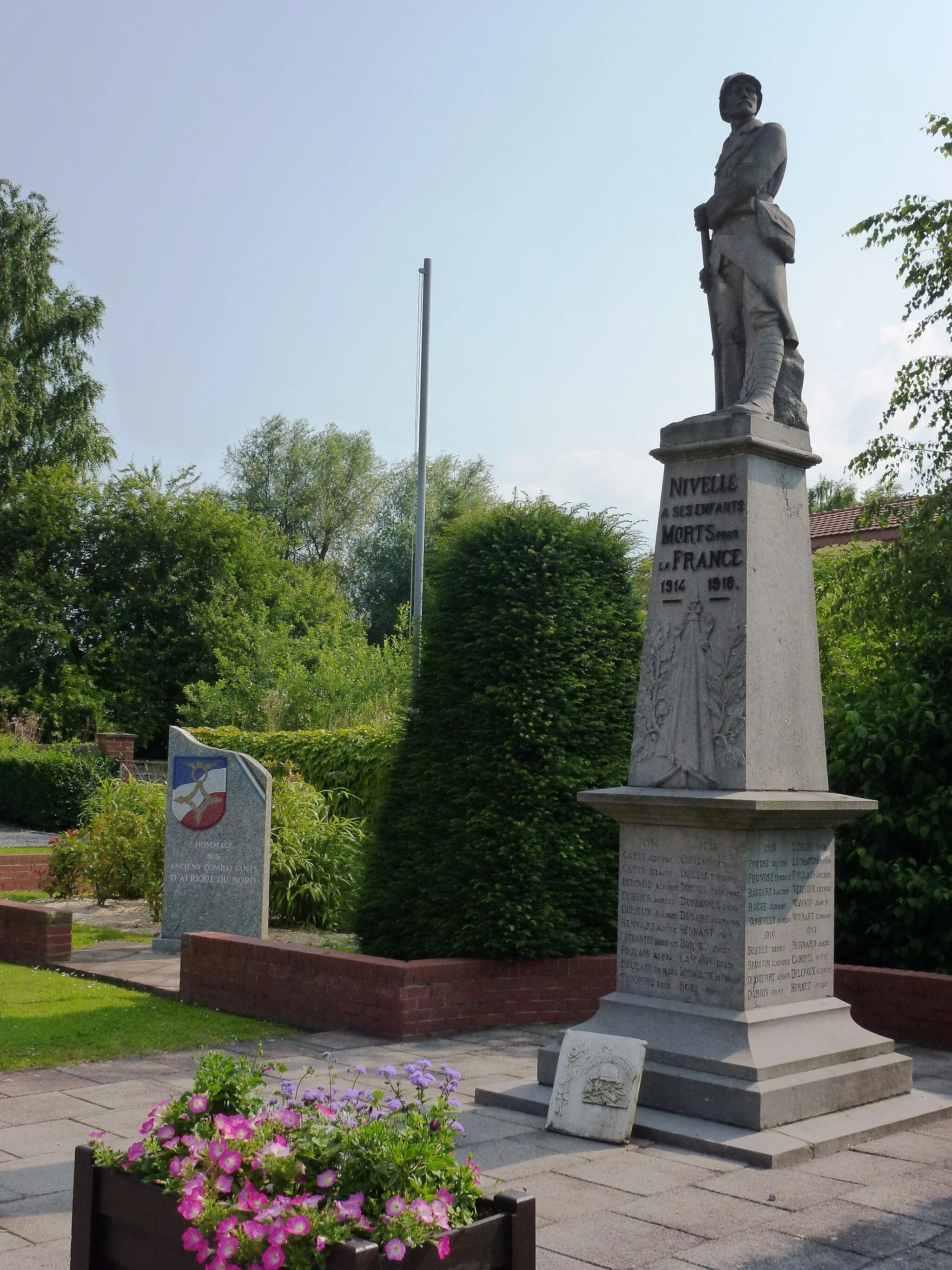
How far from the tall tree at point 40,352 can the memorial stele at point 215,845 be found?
81.1 ft

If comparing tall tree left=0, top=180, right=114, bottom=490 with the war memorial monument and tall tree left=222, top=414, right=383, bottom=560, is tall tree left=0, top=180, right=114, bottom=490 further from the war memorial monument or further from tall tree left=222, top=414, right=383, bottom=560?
the war memorial monument

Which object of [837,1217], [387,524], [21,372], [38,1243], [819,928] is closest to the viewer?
[38,1243]

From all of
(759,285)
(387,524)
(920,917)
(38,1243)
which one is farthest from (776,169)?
(387,524)

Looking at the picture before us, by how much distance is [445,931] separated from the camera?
28.1ft

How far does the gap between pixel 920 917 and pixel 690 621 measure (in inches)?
135

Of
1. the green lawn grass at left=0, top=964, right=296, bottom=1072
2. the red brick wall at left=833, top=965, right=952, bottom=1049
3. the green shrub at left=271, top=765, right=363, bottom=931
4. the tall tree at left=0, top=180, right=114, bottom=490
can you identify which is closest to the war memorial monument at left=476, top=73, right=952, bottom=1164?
the red brick wall at left=833, top=965, right=952, bottom=1049

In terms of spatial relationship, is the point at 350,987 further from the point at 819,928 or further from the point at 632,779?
the point at 819,928

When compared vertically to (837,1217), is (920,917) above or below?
above

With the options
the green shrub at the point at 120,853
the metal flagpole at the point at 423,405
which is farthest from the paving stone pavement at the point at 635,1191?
the metal flagpole at the point at 423,405

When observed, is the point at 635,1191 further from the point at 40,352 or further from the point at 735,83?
the point at 40,352

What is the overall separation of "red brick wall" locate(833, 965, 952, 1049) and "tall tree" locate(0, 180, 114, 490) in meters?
29.6

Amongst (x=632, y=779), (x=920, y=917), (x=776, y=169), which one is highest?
(x=776, y=169)

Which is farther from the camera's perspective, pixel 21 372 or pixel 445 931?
pixel 21 372

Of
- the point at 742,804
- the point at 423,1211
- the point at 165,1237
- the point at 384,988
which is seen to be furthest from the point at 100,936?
the point at 423,1211
